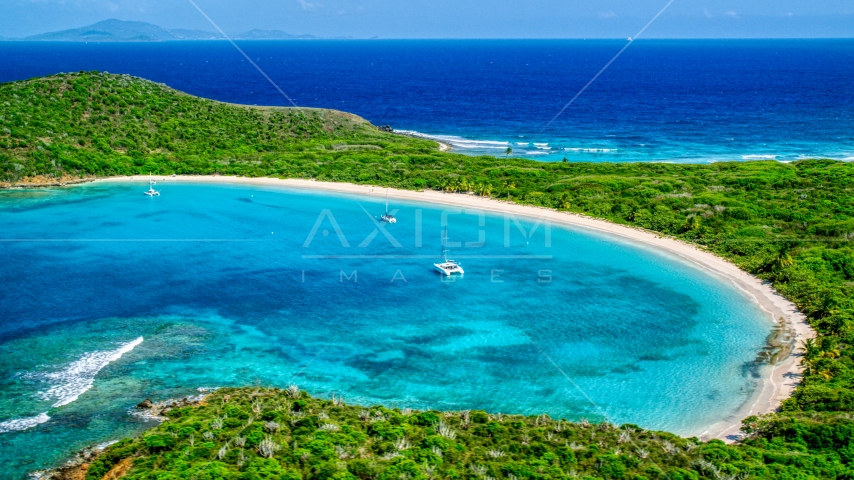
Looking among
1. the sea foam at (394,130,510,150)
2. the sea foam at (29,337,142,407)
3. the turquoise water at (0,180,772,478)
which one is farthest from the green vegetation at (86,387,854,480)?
the sea foam at (394,130,510,150)

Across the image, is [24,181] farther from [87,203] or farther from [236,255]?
[236,255]

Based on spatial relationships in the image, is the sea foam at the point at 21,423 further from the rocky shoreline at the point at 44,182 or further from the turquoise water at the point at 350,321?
the rocky shoreline at the point at 44,182

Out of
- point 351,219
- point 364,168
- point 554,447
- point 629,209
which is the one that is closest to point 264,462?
point 554,447

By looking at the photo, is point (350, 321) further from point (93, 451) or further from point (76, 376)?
point (93, 451)

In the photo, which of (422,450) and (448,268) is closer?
(422,450)

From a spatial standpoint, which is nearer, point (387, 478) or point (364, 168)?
point (387, 478)

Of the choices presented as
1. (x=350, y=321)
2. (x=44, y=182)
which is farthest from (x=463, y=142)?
(x=350, y=321)
